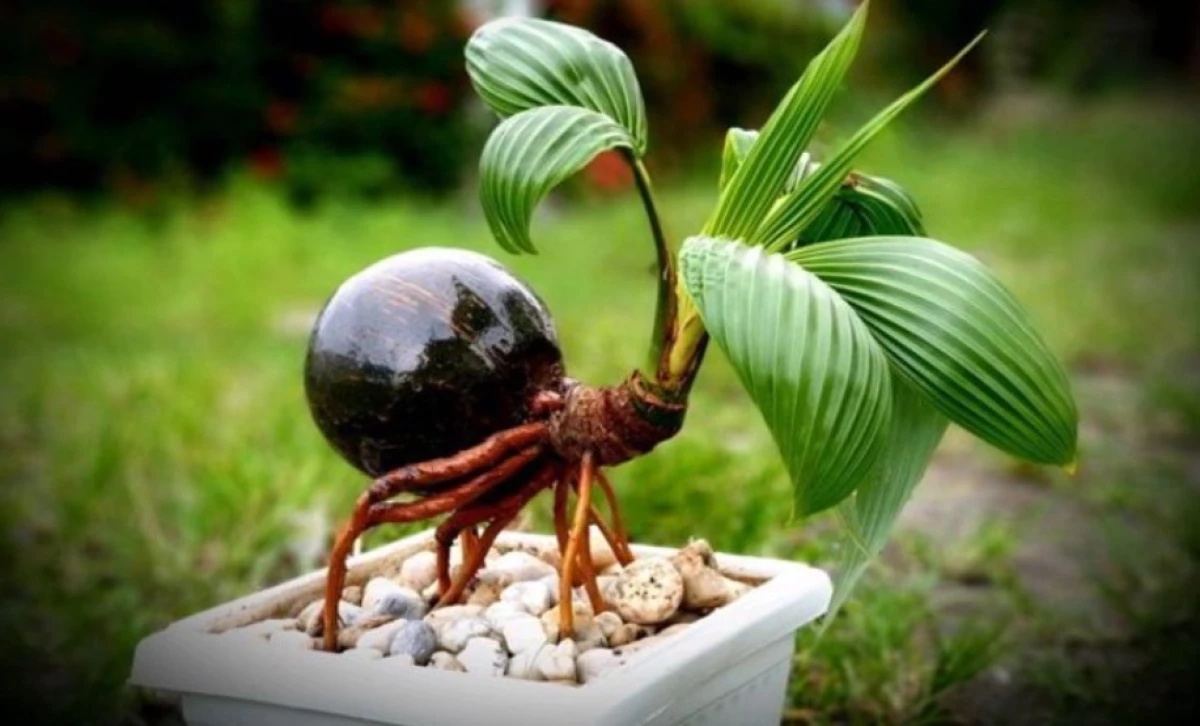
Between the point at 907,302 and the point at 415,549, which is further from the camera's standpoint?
the point at 415,549

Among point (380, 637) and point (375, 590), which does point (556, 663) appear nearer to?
point (380, 637)

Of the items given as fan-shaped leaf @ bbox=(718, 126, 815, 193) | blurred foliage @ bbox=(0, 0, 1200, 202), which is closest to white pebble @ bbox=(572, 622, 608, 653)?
fan-shaped leaf @ bbox=(718, 126, 815, 193)

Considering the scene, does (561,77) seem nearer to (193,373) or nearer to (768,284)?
(768,284)

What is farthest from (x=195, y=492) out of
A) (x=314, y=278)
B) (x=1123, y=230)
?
(x=1123, y=230)

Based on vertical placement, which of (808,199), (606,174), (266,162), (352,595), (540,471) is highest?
(808,199)

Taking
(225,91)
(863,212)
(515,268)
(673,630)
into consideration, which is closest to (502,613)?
(673,630)

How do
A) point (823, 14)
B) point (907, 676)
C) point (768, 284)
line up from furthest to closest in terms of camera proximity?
point (823, 14)
point (907, 676)
point (768, 284)
